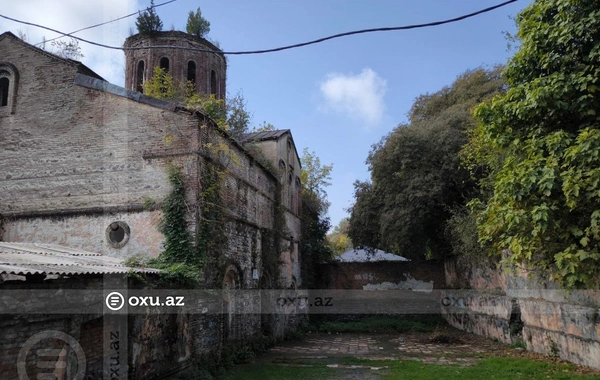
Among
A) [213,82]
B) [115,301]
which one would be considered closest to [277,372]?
[115,301]

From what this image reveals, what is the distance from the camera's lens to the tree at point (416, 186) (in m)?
17.8

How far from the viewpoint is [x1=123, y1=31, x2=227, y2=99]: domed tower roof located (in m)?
26.5

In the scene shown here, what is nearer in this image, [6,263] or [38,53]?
[6,263]

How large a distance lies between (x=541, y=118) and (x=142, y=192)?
865 centimetres

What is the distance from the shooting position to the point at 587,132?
714cm

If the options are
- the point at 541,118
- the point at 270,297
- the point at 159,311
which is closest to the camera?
the point at 541,118

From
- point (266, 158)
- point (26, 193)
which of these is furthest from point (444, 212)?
point (26, 193)

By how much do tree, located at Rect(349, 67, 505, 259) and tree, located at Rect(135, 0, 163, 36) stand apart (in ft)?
50.0

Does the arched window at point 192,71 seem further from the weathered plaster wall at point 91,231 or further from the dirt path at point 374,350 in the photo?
the weathered plaster wall at point 91,231

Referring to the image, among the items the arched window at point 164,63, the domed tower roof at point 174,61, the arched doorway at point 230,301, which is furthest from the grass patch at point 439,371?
the arched window at point 164,63

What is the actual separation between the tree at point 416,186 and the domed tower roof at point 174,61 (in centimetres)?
1249

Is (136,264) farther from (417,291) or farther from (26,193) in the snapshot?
(417,291)

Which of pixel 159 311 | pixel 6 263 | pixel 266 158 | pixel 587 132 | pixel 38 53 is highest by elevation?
pixel 38 53

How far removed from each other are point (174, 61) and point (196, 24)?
2840 millimetres
